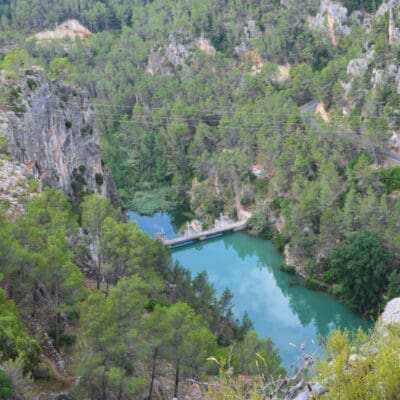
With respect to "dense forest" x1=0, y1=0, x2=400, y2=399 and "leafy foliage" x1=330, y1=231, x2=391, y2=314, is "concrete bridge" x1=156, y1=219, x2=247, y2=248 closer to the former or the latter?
"dense forest" x1=0, y1=0, x2=400, y2=399

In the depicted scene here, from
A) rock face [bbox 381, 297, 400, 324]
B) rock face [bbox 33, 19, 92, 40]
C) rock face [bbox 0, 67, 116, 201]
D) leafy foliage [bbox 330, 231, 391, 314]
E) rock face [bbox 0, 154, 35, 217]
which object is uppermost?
rock face [bbox 33, 19, 92, 40]

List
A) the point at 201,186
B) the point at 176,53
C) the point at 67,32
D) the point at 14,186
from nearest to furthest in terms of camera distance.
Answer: the point at 14,186
the point at 201,186
the point at 176,53
the point at 67,32

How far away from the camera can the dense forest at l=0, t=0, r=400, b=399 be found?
15586 mm

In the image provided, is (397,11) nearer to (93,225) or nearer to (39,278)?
(93,225)

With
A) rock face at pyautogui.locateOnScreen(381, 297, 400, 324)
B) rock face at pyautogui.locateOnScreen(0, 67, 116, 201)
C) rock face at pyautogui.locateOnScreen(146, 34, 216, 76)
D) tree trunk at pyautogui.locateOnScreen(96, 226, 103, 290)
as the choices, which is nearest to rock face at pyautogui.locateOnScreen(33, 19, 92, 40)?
rock face at pyautogui.locateOnScreen(146, 34, 216, 76)

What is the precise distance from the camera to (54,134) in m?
29.6

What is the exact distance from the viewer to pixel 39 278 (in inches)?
679

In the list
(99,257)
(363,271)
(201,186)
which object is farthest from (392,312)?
(201,186)

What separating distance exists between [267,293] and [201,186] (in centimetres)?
1575

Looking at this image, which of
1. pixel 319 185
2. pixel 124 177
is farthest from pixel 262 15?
pixel 319 185

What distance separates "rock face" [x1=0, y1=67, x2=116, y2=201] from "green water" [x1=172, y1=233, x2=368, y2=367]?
942 cm

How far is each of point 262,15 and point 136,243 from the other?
166 feet

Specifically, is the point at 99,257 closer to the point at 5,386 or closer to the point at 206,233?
the point at 5,386

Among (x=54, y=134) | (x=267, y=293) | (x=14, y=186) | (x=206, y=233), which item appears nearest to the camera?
(x=14, y=186)
